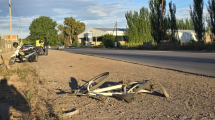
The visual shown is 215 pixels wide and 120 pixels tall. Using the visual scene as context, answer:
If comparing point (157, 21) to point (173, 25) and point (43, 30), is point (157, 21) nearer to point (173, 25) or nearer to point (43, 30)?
point (173, 25)

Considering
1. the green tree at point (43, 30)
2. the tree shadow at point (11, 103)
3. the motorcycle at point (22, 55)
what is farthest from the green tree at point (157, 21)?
the green tree at point (43, 30)

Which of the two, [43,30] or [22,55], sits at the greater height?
[43,30]

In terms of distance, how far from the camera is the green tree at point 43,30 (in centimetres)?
10325

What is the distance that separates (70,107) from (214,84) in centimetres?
400

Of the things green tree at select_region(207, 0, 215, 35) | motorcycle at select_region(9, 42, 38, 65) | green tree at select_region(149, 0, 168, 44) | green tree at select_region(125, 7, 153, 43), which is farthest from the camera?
green tree at select_region(125, 7, 153, 43)

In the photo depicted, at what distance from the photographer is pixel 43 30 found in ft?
345

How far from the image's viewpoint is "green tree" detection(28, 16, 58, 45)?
103250 mm

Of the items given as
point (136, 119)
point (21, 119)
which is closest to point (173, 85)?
point (136, 119)

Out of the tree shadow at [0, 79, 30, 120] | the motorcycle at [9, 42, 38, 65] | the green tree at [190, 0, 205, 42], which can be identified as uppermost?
the green tree at [190, 0, 205, 42]

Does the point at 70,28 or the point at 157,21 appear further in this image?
the point at 70,28

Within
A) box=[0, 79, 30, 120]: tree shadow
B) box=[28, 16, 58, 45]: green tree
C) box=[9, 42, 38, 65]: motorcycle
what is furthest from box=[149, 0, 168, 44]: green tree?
box=[28, 16, 58, 45]: green tree

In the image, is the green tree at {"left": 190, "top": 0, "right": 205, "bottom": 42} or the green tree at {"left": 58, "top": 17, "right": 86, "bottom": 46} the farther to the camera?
the green tree at {"left": 58, "top": 17, "right": 86, "bottom": 46}

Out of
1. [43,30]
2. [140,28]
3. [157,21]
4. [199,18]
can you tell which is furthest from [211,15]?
[43,30]

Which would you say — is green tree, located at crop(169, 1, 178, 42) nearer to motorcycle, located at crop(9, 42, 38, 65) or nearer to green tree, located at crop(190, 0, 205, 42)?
green tree, located at crop(190, 0, 205, 42)
